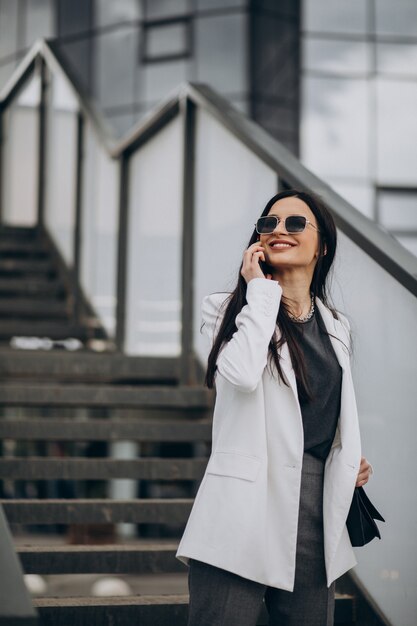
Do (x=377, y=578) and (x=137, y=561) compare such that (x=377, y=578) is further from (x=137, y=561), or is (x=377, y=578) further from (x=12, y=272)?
(x=12, y=272)

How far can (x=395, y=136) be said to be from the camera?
57.8 ft

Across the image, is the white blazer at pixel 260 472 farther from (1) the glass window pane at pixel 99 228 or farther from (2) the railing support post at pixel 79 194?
(2) the railing support post at pixel 79 194

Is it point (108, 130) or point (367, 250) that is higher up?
Result: point (108, 130)

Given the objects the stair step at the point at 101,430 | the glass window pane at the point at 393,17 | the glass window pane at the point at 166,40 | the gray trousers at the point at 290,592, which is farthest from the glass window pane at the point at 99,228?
the glass window pane at the point at 166,40

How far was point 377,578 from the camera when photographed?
129 inches

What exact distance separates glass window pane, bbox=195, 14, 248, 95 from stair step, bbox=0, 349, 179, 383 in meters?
13.5

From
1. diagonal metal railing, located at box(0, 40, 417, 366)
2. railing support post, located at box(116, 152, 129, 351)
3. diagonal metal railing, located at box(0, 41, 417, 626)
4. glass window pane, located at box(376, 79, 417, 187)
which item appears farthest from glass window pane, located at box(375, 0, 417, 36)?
railing support post, located at box(116, 152, 129, 351)

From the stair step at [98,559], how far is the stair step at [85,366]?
1695mm

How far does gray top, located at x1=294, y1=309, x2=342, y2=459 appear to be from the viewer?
2262 mm

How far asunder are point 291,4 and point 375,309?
15658 mm

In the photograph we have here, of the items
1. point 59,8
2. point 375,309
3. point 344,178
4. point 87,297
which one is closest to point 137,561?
point 375,309

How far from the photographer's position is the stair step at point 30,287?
7.08 m

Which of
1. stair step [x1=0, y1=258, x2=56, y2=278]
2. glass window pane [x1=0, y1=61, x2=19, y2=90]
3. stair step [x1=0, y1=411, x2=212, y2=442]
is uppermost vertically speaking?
glass window pane [x1=0, y1=61, x2=19, y2=90]

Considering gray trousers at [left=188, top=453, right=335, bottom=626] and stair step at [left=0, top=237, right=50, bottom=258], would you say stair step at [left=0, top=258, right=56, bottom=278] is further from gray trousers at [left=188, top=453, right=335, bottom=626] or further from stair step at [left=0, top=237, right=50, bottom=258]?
gray trousers at [left=188, top=453, right=335, bottom=626]
